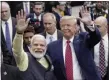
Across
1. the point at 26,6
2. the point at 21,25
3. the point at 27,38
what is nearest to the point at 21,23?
the point at 21,25

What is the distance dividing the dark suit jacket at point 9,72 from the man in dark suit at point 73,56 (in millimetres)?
617

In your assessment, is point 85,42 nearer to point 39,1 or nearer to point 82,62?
point 82,62

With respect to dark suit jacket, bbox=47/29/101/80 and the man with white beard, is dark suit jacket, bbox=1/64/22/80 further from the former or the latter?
dark suit jacket, bbox=47/29/101/80

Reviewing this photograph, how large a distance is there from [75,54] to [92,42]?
31cm

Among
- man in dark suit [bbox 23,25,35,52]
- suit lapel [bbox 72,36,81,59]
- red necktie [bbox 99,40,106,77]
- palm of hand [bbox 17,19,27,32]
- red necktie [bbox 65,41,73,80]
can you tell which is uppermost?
palm of hand [bbox 17,19,27,32]

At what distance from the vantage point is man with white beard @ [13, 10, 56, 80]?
14.5ft

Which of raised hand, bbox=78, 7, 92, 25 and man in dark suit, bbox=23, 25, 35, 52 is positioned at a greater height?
raised hand, bbox=78, 7, 92, 25

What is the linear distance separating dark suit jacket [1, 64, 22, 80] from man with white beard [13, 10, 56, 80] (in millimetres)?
70

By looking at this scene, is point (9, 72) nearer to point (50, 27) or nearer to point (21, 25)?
point (21, 25)

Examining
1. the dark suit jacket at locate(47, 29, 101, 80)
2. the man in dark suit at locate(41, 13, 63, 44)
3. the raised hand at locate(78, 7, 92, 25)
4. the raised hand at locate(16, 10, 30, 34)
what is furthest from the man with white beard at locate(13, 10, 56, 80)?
the man in dark suit at locate(41, 13, 63, 44)

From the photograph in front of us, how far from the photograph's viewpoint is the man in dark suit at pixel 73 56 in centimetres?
488

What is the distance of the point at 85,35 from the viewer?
4.88m

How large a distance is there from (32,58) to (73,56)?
592 mm

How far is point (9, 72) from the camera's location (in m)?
4.47
